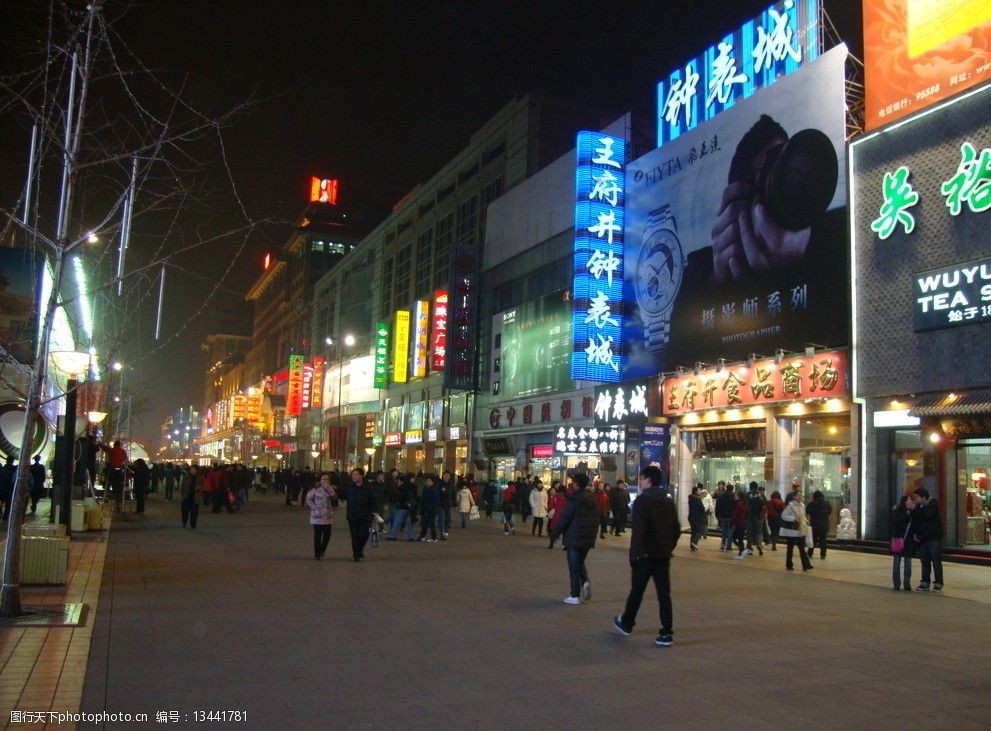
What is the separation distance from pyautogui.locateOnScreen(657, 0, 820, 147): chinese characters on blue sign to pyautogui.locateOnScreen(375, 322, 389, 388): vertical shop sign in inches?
1173

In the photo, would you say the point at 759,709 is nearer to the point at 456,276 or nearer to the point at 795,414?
the point at 795,414

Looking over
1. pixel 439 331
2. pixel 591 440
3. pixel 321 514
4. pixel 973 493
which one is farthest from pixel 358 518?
pixel 439 331

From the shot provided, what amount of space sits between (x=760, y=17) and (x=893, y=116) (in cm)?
722

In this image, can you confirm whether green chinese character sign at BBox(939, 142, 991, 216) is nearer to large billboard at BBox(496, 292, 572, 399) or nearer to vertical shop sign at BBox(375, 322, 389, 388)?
large billboard at BBox(496, 292, 572, 399)

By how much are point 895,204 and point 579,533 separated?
14.0m

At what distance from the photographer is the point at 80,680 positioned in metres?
7.03

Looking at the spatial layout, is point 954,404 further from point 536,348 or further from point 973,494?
point 536,348

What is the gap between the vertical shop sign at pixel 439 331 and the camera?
4844 cm

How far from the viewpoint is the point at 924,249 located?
20906 millimetres

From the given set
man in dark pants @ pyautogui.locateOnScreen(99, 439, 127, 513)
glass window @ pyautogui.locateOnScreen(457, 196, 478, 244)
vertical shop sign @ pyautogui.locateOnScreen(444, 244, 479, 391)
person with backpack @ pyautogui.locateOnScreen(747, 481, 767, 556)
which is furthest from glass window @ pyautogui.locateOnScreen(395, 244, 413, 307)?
person with backpack @ pyautogui.locateOnScreen(747, 481, 767, 556)

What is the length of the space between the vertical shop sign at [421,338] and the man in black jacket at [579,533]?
41.0 metres

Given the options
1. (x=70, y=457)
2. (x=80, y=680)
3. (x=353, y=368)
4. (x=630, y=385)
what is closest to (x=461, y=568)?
(x=70, y=457)

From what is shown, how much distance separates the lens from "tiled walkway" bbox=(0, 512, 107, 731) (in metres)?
6.24

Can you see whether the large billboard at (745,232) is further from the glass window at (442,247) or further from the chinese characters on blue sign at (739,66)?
the glass window at (442,247)
